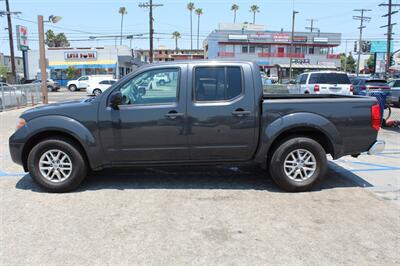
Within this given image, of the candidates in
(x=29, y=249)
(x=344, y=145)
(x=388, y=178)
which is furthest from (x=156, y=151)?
(x=388, y=178)

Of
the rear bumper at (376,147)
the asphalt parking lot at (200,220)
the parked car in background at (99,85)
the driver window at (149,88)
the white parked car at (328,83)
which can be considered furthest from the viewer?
the parked car in background at (99,85)

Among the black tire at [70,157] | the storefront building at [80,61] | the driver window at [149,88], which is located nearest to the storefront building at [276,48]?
the storefront building at [80,61]

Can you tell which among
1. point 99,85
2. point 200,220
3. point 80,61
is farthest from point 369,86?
point 80,61

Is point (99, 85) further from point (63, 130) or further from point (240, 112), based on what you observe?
point (240, 112)

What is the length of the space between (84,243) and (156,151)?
1.77m

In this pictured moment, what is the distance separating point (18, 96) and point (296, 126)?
17.5 m

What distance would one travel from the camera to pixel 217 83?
5.06 meters

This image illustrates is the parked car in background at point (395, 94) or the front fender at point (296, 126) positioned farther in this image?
the parked car in background at point (395, 94)

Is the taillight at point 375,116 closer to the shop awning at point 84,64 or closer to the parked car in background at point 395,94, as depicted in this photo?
the parked car in background at point 395,94

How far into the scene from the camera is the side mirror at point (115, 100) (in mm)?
4816

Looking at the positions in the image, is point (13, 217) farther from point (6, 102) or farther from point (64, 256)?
point (6, 102)

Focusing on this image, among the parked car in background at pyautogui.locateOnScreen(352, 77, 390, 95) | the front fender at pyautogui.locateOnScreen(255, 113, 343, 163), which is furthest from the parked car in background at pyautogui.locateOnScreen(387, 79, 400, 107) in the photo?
the front fender at pyautogui.locateOnScreen(255, 113, 343, 163)

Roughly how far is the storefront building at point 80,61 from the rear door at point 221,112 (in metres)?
46.1

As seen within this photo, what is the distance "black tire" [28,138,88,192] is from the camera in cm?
498
